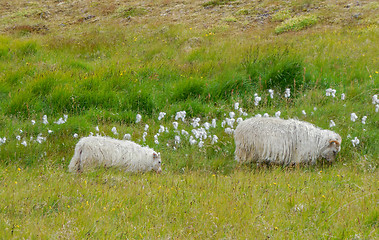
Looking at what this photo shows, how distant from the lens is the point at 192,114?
1005cm

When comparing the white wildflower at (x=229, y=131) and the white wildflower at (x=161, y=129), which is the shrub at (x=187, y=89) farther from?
the white wildflower at (x=229, y=131)

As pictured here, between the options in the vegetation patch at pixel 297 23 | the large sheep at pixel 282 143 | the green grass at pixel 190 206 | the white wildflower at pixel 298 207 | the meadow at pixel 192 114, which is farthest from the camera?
the vegetation patch at pixel 297 23

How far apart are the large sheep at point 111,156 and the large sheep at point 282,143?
5.98 feet

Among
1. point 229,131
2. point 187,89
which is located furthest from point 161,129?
point 187,89

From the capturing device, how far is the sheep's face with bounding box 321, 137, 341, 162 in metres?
7.59

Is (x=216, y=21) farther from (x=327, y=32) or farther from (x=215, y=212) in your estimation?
(x=215, y=212)

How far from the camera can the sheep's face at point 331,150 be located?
24.9 feet

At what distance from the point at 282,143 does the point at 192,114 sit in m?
3.12

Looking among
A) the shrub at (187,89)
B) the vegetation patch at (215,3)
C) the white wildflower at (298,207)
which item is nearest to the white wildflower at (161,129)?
the shrub at (187,89)

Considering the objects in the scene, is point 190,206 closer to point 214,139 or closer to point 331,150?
point 214,139

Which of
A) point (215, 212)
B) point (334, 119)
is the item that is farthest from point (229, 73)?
point (215, 212)

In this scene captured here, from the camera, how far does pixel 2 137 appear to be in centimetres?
866

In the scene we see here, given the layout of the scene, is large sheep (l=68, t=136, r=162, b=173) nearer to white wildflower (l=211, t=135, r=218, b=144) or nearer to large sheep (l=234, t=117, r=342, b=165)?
white wildflower (l=211, t=135, r=218, b=144)

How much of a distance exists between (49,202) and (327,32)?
501 inches
